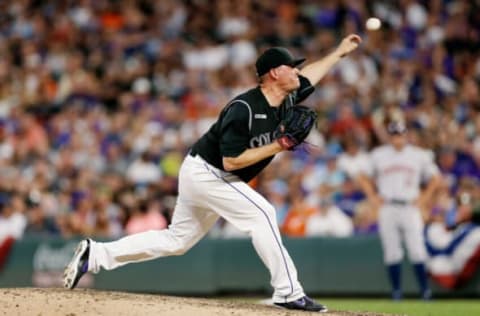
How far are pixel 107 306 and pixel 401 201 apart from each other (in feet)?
20.9

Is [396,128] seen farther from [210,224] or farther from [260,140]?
[260,140]

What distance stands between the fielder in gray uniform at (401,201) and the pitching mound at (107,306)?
5.23 metres

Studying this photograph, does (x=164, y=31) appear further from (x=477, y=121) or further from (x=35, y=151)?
(x=477, y=121)

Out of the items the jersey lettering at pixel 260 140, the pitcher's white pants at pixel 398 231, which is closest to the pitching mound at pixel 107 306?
the jersey lettering at pixel 260 140

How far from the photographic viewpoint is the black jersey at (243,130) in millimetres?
8336

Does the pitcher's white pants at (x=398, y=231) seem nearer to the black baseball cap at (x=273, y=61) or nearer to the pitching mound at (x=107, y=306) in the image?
the pitching mound at (x=107, y=306)

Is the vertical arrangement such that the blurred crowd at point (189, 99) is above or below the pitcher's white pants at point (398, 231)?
above

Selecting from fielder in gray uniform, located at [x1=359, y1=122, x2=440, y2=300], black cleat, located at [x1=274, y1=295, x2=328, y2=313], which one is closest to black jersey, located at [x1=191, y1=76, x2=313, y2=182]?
black cleat, located at [x1=274, y1=295, x2=328, y2=313]

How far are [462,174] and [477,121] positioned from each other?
1.02 metres

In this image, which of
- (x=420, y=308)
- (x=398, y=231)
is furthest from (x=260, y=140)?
(x=398, y=231)

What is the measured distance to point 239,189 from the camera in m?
8.52

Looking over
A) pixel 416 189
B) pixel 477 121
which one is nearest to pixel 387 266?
pixel 416 189

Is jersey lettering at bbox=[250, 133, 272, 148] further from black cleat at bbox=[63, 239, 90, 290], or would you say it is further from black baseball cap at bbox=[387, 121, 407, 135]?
black baseball cap at bbox=[387, 121, 407, 135]

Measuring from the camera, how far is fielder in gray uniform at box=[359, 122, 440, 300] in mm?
13703
